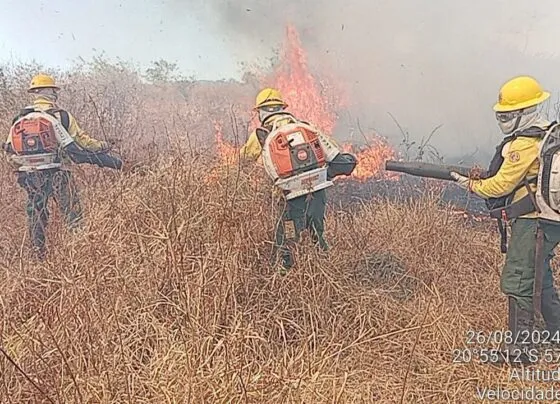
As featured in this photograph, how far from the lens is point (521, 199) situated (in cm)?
335

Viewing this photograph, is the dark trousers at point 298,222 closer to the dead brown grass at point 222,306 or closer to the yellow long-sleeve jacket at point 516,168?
the dead brown grass at point 222,306

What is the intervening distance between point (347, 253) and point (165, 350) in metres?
2.15

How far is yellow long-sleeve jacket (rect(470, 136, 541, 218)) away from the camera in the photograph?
10.6 feet

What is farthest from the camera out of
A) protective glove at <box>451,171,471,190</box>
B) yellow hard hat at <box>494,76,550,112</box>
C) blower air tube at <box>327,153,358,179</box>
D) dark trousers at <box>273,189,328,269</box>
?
blower air tube at <box>327,153,358,179</box>

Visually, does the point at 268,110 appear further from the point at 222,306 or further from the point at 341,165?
the point at 222,306

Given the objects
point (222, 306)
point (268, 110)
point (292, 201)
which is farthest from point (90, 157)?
point (222, 306)

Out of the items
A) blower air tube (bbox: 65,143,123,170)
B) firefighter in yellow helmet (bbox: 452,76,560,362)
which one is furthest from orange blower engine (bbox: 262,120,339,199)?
blower air tube (bbox: 65,143,123,170)

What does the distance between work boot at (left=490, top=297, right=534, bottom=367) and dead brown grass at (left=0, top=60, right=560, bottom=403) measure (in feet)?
0.64

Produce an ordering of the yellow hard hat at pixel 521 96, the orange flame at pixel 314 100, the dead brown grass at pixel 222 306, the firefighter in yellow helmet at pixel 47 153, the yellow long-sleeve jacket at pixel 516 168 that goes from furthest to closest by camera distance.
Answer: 1. the orange flame at pixel 314 100
2. the firefighter in yellow helmet at pixel 47 153
3. the yellow hard hat at pixel 521 96
4. the yellow long-sleeve jacket at pixel 516 168
5. the dead brown grass at pixel 222 306

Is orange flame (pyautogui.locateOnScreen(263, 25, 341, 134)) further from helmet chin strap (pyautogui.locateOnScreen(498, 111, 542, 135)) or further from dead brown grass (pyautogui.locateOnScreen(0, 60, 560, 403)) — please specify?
helmet chin strap (pyautogui.locateOnScreen(498, 111, 542, 135))

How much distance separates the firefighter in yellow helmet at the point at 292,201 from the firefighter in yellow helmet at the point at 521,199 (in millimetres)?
1352

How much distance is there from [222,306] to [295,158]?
1.48 metres

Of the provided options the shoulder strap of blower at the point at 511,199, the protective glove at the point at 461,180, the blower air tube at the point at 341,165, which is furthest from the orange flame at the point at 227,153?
the shoulder strap of blower at the point at 511,199

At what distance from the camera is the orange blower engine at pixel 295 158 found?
4.29 meters
